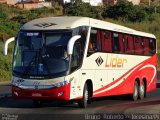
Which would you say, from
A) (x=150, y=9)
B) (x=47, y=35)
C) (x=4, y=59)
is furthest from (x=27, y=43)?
(x=150, y=9)

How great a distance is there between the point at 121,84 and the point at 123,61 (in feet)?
3.28

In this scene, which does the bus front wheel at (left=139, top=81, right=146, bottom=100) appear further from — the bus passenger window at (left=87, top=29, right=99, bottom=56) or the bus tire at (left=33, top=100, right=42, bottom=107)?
the bus tire at (left=33, top=100, right=42, bottom=107)

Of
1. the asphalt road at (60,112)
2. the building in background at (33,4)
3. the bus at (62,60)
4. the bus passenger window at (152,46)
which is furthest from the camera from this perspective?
the building in background at (33,4)

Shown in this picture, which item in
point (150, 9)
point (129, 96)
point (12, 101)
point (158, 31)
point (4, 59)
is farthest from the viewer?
point (150, 9)

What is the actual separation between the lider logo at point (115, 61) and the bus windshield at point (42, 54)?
11.0 ft

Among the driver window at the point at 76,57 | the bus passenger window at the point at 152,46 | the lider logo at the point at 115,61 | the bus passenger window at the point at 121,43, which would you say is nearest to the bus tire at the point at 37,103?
the driver window at the point at 76,57

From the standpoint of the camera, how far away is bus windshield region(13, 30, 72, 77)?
19.2 meters

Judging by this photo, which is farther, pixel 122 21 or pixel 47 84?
pixel 122 21

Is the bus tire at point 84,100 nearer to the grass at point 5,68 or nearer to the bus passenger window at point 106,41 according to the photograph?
the bus passenger window at point 106,41

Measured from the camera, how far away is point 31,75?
1939 centimetres

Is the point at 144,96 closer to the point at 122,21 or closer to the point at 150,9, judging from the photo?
the point at 122,21

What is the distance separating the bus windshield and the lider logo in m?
3.34

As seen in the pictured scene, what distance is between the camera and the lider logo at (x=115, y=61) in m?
22.4

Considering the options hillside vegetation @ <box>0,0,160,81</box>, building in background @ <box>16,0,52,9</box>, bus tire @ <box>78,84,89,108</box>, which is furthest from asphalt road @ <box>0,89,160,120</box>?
building in background @ <box>16,0,52,9</box>
